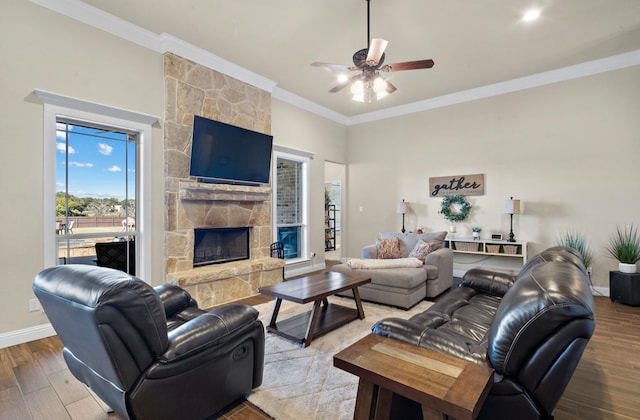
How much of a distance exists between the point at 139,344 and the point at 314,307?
170 centimetres

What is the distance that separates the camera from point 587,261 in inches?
181

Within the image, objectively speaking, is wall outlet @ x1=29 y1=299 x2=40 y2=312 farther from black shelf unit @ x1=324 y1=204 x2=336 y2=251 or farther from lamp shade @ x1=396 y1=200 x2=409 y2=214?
black shelf unit @ x1=324 y1=204 x2=336 y2=251

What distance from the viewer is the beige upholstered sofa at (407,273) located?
150 inches

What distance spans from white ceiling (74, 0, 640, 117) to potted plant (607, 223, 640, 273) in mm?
2511

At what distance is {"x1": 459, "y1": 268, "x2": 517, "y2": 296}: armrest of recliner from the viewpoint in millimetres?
2967

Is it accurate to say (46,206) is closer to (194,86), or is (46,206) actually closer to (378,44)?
(194,86)

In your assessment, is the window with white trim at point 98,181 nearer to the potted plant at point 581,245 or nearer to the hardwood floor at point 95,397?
the hardwood floor at point 95,397

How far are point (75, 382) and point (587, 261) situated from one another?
6253 mm

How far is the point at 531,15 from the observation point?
339cm

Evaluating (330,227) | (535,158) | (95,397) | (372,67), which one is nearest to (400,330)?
(95,397)

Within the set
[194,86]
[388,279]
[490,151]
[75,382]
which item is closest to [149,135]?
[194,86]

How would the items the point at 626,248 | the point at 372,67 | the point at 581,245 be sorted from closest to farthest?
the point at 372,67 → the point at 626,248 → the point at 581,245

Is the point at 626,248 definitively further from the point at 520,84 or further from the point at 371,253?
the point at 371,253

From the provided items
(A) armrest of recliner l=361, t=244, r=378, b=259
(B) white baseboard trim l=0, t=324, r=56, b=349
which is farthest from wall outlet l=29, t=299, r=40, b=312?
(A) armrest of recliner l=361, t=244, r=378, b=259
